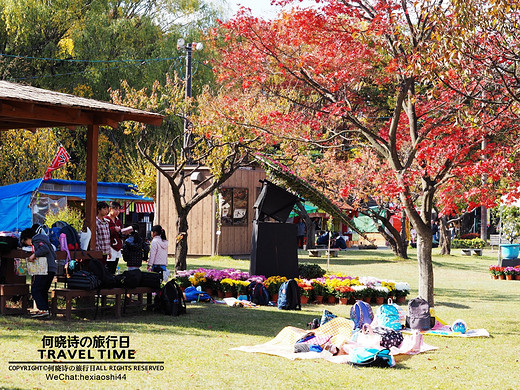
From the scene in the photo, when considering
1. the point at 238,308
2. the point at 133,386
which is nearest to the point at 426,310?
the point at 238,308

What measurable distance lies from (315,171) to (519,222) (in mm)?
8535

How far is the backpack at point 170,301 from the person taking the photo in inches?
484

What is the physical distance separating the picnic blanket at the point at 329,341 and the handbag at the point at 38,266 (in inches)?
149

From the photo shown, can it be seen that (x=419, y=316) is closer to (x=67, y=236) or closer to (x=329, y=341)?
(x=329, y=341)

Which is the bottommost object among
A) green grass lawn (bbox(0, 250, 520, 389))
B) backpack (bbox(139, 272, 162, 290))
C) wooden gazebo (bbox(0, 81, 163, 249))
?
green grass lawn (bbox(0, 250, 520, 389))

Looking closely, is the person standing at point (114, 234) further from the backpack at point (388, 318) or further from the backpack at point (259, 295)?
the backpack at point (388, 318)

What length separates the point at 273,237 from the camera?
16.7m

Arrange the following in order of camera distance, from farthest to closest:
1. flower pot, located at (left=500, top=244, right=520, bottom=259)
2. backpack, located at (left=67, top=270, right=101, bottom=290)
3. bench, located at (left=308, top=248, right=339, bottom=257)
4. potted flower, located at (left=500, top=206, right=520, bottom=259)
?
bench, located at (left=308, top=248, right=339, bottom=257) → potted flower, located at (left=500, top=206, right=520, bottom=259) → flower pot, located at (left=500, top=244, right=520, bottom=259) → backpack, located at (left=67, top=270, right=101, bottom=290)

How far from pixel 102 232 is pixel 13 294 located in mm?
2566

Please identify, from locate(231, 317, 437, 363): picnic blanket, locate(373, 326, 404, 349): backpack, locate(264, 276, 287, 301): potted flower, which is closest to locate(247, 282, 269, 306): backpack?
locate(264, 276, 287, 301): potted flower

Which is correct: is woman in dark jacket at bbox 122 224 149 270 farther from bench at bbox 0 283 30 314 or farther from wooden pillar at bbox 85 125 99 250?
bench at bbox 0 283 30 314

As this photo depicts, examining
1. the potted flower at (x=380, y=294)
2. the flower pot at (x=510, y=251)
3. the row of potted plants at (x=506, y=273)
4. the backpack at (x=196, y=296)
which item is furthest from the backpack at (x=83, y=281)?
the flower pot at (x=510, y=251)

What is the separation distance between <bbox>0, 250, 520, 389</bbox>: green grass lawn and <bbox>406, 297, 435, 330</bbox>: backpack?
457mm

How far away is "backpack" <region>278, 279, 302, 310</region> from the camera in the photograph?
13.6m
